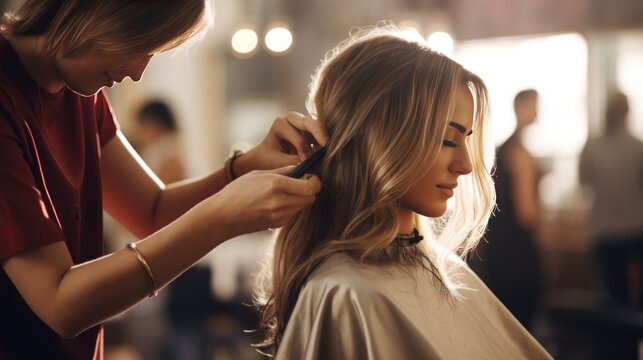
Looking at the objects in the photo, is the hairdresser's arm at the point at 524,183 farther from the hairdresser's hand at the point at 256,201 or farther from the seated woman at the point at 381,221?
the hairdresser's hand at the point at 256,201

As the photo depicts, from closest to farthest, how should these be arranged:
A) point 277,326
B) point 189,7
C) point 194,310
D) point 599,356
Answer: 1. point 189,7
2. point 277,326
3. point 194,310
4. point 599,356

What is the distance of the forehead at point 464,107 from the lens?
1.45 metres

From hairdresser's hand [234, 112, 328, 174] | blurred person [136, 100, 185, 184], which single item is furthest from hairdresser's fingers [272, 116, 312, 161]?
blurred person [136, 100, 185, 184]

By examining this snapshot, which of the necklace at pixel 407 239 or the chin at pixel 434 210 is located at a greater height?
the chin at pixel 434 210

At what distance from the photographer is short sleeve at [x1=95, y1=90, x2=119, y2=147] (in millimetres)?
1460

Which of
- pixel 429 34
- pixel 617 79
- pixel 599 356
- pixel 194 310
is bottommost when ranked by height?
pixel 599 356

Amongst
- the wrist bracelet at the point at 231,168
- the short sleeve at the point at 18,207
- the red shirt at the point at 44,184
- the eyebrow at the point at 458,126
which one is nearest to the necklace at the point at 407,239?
the eyebrow at the point at 458,126

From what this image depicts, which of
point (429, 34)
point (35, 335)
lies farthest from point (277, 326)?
point (429, 34)

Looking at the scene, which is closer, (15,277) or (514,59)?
(15,277)

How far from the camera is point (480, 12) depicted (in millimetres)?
6359

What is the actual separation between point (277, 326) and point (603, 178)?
3584 millimetres

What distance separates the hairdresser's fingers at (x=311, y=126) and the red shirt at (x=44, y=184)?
0.36 meters

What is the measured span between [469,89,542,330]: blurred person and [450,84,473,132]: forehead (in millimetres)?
2476

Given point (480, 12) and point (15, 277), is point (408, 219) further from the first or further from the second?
point (480, 12)
